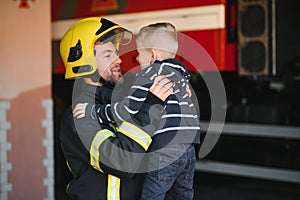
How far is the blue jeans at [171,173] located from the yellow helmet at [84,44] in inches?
15.0

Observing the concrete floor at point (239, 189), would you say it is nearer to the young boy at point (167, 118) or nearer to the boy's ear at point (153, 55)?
the young boy at point (167, 118)

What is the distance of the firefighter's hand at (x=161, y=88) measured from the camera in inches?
63.3

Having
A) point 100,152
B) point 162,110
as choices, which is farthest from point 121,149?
point 162,110

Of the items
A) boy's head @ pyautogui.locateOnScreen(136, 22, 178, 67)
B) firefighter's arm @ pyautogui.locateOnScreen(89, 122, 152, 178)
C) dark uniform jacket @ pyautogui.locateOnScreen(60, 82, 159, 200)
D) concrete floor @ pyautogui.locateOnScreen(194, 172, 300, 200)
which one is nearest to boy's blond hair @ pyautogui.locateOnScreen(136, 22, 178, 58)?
boy's head @ pyautogui.locateOnScreen(136, 22, 178, 67)

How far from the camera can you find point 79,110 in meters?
1.68

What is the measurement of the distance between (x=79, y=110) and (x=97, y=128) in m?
0.08

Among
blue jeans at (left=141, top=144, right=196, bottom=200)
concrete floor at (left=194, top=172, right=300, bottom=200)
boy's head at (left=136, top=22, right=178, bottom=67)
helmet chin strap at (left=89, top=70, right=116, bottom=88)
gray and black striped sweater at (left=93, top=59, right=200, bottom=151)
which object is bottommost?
concrete floor at (left=194, top=172, right=300, bottom=200)

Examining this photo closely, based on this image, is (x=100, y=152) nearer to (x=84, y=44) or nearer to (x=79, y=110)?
(x=79, y=110)

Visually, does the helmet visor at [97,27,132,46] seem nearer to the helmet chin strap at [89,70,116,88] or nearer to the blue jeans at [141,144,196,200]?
the helmet chin strap at [89,70,116,88]

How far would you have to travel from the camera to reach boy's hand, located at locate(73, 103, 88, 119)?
1670 mm

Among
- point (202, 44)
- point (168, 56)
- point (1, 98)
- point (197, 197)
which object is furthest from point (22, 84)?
point (168, 56)

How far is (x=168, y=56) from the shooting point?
1900 mm

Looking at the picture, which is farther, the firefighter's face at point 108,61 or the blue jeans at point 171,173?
Result: the blue jeans at point 171,173

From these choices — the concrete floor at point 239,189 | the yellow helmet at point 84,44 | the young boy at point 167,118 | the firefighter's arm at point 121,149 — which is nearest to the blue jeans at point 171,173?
the young boy at point 167,118
